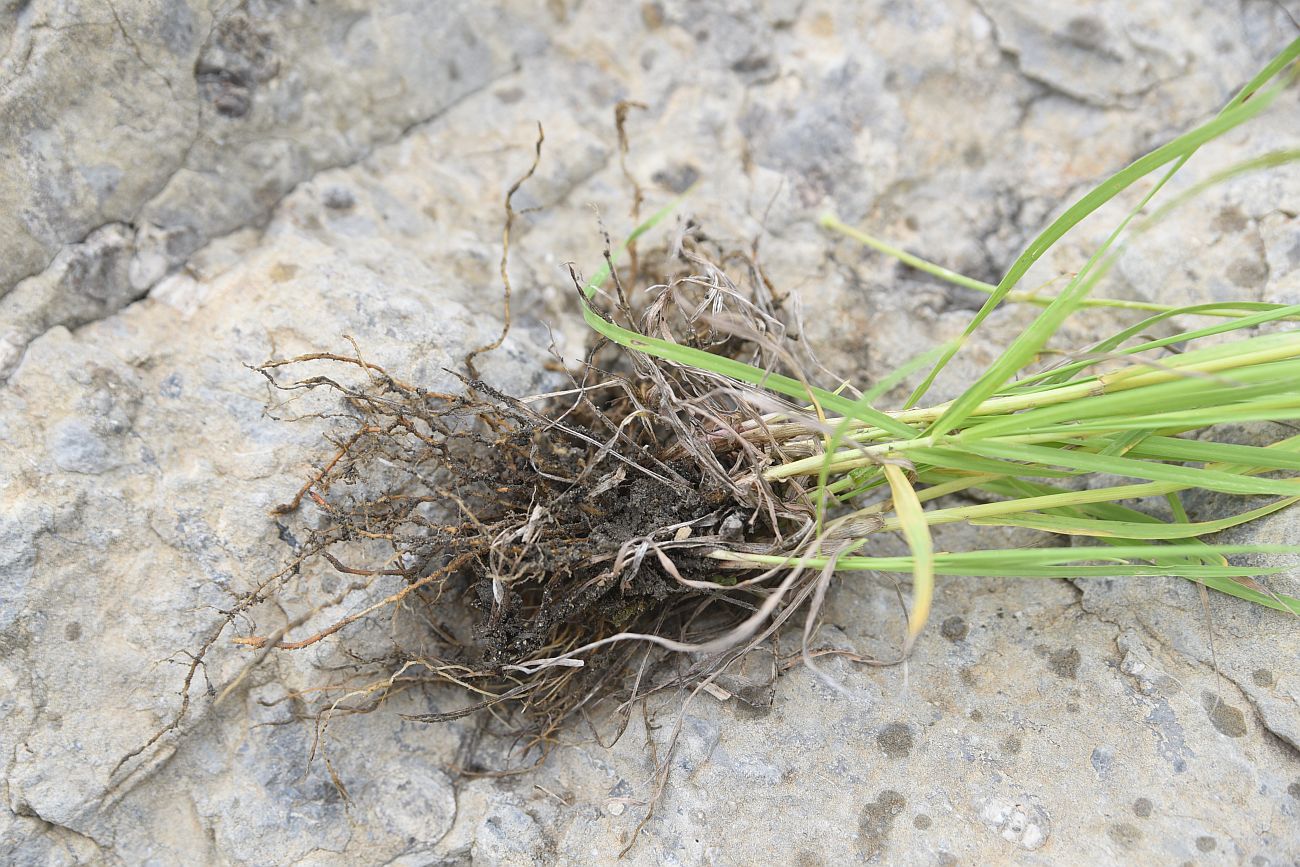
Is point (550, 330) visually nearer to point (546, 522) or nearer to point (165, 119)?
point (546, 522)

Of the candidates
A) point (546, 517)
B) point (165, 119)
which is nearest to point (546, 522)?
point (546, 517)

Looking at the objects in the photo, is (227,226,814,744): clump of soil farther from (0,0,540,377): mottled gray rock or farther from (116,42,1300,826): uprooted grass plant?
(0,0,540,377): mottled gray rock

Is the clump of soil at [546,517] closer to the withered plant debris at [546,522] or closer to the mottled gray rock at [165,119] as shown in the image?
the withered plant debris at [546,522]

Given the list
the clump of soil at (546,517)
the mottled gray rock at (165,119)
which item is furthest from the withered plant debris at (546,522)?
the mottled gray rock at (165,119)

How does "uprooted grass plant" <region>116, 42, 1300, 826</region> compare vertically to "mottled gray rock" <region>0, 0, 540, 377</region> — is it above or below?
below

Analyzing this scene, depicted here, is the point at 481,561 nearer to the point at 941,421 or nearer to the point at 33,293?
the point at 941,421

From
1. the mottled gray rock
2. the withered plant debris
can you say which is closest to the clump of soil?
the withered plant debris
